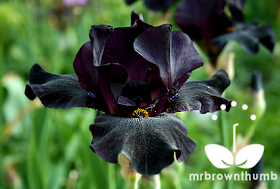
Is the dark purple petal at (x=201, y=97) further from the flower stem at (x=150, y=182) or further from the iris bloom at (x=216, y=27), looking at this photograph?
the iris bloom at (x=216, y=27)

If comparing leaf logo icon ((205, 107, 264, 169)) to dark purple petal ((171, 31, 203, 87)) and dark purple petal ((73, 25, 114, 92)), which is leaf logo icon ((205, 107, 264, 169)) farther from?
dark purple petal ((73, 25, 114, 92))

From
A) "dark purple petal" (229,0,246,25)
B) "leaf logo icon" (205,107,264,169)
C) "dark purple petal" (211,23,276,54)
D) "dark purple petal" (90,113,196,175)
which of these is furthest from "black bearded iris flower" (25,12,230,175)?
"dark purple petal" (229,0,246,25)

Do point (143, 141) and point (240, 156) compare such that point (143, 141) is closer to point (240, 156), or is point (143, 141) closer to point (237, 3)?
point (240, 156)

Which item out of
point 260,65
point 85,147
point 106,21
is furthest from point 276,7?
point 85,147

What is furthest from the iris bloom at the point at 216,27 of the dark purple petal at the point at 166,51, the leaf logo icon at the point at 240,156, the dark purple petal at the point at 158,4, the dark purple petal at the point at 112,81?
the dark purple petal at the point at 112,81

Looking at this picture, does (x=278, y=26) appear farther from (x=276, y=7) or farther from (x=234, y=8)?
(x=234, y=8)
